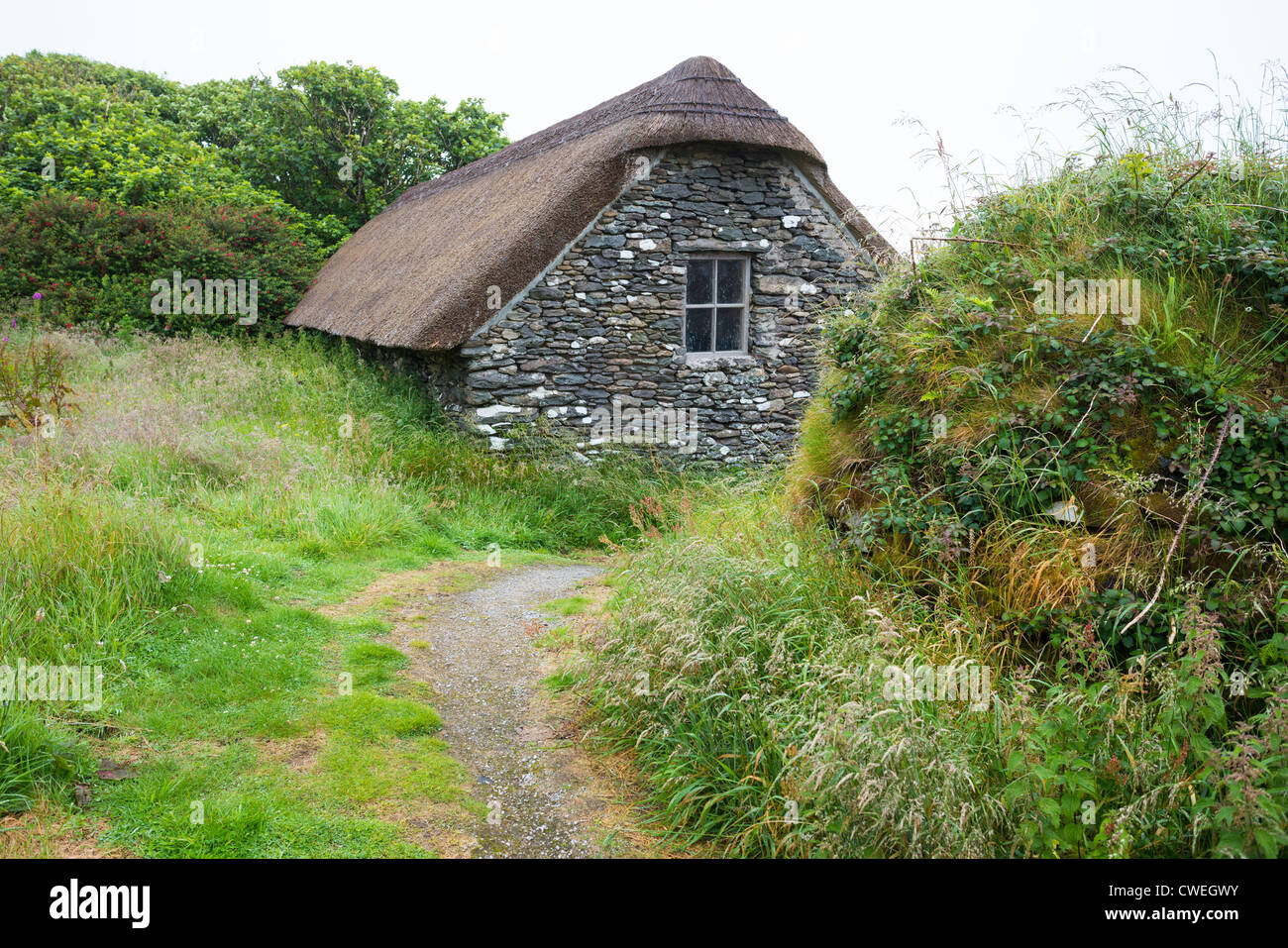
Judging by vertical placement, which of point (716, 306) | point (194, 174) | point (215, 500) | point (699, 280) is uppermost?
point (194, 174)

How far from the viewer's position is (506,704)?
15.0ft

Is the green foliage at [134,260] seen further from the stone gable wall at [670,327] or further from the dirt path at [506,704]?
the dirt path at [506,704]

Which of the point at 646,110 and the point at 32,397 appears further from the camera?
the point at 646,110

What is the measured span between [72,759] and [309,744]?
90 centimetres

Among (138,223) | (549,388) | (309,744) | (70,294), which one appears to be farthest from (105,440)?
(138,223)

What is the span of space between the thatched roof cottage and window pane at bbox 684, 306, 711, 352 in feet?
0.05

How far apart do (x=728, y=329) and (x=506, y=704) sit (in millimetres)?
6829

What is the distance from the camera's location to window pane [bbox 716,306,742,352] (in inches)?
411

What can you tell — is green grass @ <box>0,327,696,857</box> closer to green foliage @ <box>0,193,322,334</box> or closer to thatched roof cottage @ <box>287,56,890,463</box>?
thatched roof cottage @ <box>287,56,890,463</box>

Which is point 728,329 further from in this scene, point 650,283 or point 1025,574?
point 1025,574

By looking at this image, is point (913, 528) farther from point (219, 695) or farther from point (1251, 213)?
point (219, 695)

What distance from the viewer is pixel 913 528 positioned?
13.7ft

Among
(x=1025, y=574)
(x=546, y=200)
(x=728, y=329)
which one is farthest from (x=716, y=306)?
(x=1025, y=574)

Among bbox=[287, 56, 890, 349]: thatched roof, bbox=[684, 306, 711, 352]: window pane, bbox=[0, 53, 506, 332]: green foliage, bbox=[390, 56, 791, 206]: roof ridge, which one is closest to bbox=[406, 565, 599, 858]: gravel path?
bbox=[287, 56, 890, 349]: thatched roof
